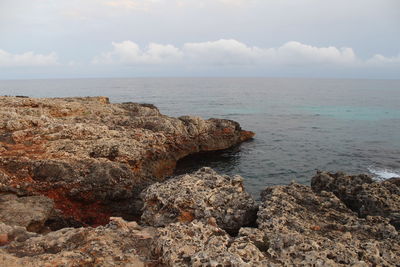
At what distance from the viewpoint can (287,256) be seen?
891 cm

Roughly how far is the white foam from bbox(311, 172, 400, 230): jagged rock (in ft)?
39.4

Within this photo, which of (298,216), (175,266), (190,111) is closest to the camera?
(175,266)

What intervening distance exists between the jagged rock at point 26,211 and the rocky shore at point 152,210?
49mm

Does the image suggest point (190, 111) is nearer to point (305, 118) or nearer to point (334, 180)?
point (305, 118)

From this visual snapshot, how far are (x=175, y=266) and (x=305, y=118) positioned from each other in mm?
66194

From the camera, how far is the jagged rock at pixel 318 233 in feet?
29.4

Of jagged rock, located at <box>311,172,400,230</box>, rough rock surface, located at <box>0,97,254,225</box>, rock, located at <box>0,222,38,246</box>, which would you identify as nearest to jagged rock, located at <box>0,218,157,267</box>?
rock, located at <box>0,222,38,246</box>

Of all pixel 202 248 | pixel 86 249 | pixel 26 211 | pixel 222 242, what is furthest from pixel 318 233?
pixel 26 211

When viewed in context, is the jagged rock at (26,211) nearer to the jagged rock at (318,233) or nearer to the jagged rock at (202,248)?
the jagged rock at (202,248)

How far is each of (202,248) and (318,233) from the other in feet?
17.8

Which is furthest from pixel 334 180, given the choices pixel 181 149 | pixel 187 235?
pixel 181 149

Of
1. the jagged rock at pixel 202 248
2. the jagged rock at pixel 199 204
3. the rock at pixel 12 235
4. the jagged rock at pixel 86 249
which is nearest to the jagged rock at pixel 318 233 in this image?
the jagged rock at pixel 202 248

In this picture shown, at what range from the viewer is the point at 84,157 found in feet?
72.5

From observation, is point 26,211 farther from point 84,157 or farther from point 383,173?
point 383,173
